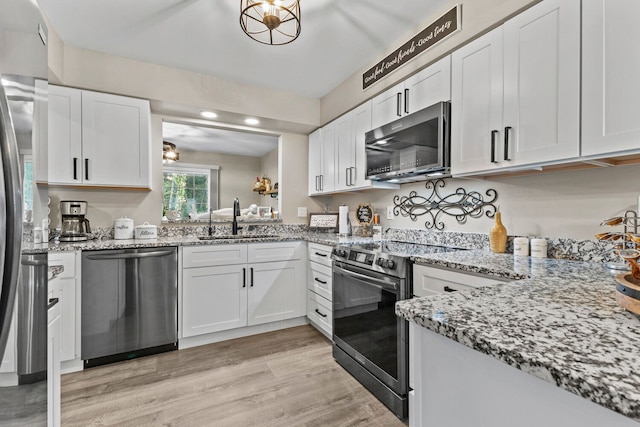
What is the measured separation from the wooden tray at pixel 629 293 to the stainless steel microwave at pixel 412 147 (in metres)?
1.28

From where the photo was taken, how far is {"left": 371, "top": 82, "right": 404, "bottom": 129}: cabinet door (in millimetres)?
2303

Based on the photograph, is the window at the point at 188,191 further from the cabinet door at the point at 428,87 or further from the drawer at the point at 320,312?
the cabinet door at the point at 428,87

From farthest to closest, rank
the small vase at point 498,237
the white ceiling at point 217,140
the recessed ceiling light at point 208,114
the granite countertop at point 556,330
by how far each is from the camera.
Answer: the white ceiling at point 217,140 → the recessed ceiling light at point 208,114 → the small vase at point 498,237 → the granite countertop at point 556,330

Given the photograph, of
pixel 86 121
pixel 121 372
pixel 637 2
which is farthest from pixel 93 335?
pixel 637 2

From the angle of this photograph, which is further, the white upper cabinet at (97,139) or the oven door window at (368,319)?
the white upper cabinet at (97,139)

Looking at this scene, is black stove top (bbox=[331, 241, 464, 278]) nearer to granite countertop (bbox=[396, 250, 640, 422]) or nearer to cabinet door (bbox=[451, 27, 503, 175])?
cabinet door (bbox=[451, 27, 503, 175])

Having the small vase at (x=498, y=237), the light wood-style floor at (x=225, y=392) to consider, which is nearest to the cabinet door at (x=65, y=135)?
the light wood-style floor at (x=225, y=392)

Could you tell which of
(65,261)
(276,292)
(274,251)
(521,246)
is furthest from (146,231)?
(521,246)

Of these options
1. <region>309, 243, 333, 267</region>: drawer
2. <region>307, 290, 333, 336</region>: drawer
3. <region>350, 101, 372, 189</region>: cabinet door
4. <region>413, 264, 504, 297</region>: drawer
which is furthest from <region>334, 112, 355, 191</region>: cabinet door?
<region>413, 264, 504, 297</region>: drawer

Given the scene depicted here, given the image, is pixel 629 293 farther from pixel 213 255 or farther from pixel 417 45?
pixel 213 255

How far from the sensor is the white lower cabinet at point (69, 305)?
207 cm

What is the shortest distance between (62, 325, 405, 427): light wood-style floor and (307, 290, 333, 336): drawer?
20 centimetres

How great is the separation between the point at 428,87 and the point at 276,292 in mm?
2216

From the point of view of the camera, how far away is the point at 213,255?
2607 mm
